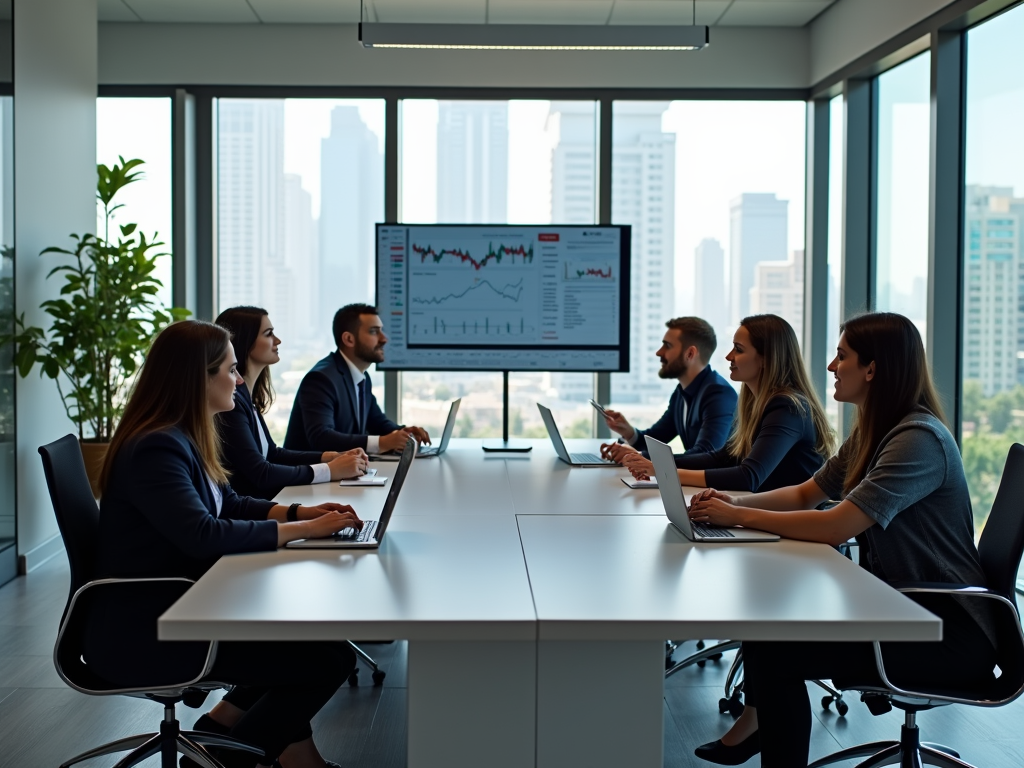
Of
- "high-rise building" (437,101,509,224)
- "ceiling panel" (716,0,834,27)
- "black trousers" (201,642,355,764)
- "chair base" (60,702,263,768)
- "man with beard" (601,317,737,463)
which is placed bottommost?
"chair base" (60,702,263,768)

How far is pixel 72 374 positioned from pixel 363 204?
2219mm

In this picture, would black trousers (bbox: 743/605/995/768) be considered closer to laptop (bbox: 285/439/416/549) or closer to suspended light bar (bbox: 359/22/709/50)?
laptop (bbox: 285/439/416/549)

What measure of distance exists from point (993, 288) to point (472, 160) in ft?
10.7

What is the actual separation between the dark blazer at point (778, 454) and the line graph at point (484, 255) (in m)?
1.60

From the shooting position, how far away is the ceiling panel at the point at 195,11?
5.74 meters

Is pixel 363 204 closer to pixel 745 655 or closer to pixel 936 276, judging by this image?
pixel 936 276

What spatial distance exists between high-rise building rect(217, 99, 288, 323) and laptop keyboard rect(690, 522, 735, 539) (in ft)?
14.6

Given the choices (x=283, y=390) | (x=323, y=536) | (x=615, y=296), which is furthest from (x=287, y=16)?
(x=323, y=536)

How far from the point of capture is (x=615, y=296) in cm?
441

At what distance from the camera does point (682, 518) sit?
232 cm

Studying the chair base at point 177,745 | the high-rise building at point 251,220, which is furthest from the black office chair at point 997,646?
the high-rise building at point 251,220

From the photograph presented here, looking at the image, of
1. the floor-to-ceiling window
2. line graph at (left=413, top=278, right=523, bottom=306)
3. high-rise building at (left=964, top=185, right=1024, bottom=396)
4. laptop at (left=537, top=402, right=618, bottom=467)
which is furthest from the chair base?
high-rise building at (left=964, top=185, right=1024, bottom=396)

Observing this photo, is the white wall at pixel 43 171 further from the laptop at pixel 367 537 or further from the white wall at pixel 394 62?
the laptop at pixel 367 537

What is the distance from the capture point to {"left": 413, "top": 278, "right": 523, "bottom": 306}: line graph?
14.4ft
